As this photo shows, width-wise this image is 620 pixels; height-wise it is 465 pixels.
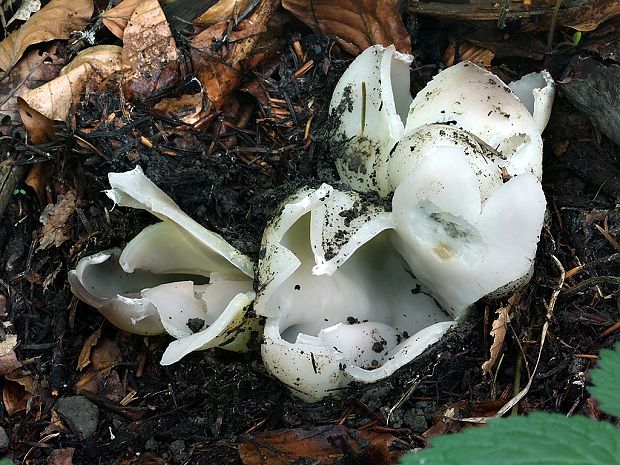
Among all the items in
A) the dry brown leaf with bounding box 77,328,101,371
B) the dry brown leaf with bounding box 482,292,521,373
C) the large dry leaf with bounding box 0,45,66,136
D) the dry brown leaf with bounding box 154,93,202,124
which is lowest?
the dry brown leaf with bounding box 77,328,101,371

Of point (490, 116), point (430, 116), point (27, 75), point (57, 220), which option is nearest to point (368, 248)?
point (430, 116)

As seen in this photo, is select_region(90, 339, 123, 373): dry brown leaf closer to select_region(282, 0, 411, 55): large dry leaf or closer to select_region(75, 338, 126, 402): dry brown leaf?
select_region(75, 338, 126, 402): dry brown leaf

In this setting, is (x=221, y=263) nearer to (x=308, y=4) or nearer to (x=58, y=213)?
(x=58, y=213)

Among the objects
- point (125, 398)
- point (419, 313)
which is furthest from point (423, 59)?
point (125, 398)

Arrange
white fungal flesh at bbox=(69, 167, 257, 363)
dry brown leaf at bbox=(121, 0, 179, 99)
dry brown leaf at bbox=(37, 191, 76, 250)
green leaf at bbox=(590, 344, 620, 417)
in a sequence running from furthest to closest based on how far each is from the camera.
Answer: dry brown leaf at bbox=(121, 0, 179, 99)
dry brown leaf at bbox=(37, 191, 76, 250)
white fungal flesh at bbox=(69, 167, 257, 363)
green leaf at bbox=(590, 344, 620, 417)

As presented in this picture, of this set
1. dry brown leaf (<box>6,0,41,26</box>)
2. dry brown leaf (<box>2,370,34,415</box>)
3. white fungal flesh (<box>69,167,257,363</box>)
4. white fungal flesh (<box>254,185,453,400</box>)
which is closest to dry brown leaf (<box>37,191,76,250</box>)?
white fungal flesh (<box>69,167,257,363</box>)

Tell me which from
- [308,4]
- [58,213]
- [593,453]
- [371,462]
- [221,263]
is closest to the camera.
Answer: [593,453]
